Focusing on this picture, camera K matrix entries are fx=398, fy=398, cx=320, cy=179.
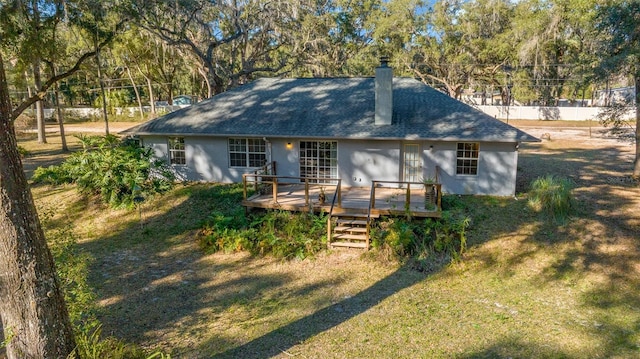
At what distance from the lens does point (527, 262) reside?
1031cm

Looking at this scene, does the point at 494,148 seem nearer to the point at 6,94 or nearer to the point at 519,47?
the point at 6,94

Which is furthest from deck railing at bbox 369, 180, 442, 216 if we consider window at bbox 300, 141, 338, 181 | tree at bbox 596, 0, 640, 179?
tree at bbox 596, 0, 640, 179

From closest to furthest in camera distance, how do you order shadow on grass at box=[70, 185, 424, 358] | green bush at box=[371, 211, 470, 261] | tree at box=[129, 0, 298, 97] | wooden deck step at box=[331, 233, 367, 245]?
1. shadow on grass at box=[70, 185, 424, 358]
2. green bush at box=[371, 211, 470, 261]
3. wooden deck step at box=[331, 233, 367, 245]
4. tree at box=[129, 0, 298, 97]

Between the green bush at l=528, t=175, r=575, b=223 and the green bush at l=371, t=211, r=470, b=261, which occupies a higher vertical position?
the green bush at l=528, t=175, r=575, b=223

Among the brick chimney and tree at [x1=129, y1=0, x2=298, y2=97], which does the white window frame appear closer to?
the brick chimney

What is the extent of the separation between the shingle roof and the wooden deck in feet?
6.25

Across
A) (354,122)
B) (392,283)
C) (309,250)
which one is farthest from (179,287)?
(354,122)

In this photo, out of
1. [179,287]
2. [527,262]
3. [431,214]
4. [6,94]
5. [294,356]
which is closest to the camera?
[6,94]

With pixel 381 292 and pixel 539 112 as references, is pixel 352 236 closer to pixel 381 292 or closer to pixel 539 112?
pixel 381 292

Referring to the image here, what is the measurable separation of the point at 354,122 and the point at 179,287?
8503mm

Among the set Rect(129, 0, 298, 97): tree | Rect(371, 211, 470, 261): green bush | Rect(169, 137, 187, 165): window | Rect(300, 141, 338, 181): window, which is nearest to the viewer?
Rect(371, 211, 470, 261): green bush

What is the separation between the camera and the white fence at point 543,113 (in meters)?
41.1

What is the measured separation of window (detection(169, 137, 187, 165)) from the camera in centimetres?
1605

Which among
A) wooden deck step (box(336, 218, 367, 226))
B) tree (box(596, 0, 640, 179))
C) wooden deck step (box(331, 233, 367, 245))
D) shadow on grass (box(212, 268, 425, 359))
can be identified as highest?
tree (box(596, 0, 640, 179))
